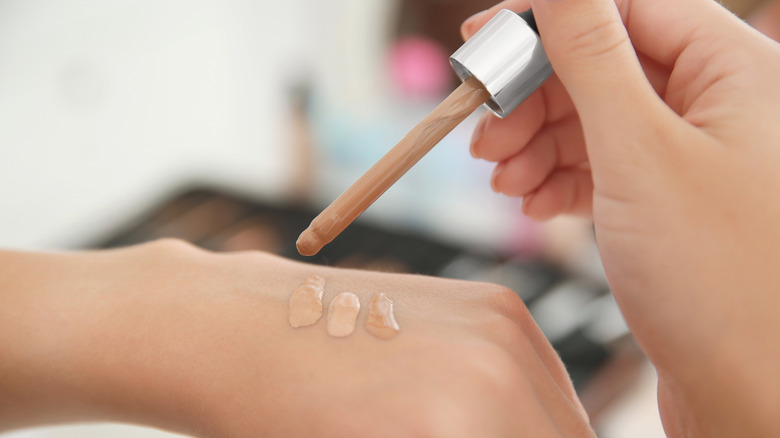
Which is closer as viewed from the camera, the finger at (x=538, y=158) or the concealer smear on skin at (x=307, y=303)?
the concealer smear on skin at (x=307, y=303)

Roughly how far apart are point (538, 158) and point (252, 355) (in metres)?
0.36

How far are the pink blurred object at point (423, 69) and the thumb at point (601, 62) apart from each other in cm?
130

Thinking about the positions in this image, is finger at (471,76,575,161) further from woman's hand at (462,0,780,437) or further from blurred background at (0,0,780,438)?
blurred background at (0,0,780,438)

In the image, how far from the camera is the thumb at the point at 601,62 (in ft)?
1.21

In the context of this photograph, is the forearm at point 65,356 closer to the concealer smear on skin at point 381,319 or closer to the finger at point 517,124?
the concealer smear on skin at point 381,319

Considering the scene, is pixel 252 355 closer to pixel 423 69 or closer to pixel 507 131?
pixel 507 131

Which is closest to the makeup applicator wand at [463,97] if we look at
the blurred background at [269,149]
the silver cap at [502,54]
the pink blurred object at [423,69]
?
the silver cap at [502,54]

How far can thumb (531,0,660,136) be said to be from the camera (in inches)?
14.5

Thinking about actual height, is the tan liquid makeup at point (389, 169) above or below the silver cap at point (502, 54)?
below

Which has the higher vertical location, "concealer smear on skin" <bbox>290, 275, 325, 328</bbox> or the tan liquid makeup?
the tan liquid makeup

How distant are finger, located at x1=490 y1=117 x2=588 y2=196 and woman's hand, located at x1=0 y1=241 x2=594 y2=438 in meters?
0.18

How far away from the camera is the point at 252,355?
0.40m

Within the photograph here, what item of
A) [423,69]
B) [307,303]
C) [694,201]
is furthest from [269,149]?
[694,201]

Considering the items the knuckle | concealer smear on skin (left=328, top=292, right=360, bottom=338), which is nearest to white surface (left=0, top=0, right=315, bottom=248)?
concealer smear on skin (left=328, top=292, right=360, bottom=338)
